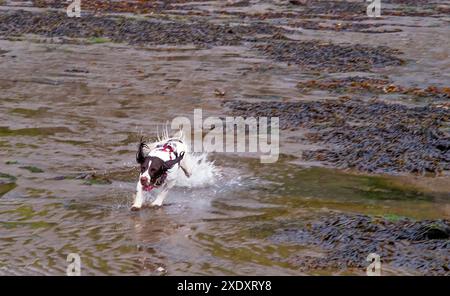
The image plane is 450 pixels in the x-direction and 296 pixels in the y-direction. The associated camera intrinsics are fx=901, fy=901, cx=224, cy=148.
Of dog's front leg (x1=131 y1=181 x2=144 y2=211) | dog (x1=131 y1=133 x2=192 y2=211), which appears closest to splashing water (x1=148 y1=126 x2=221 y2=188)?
dog (x1=131 y1=133 x2=192 y2=211)

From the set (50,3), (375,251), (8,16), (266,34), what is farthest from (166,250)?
(50,3)

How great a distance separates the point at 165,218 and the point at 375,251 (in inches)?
91.5

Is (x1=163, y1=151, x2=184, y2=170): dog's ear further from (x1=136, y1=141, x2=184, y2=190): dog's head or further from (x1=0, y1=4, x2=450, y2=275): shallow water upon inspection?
(x1=0, y1=4, x2=450, y2=275): shallow water

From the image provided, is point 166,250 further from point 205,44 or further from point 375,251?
point 205,44

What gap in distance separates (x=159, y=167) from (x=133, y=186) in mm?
1196

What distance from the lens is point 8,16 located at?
982 inches

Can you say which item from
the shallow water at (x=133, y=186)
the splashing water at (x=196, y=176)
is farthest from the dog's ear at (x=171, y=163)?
the splashing water at (x=196, y=176)

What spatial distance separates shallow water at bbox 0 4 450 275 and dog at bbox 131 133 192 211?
6.9 inches

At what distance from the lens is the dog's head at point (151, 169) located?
377 inches

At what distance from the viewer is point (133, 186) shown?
35.4ft

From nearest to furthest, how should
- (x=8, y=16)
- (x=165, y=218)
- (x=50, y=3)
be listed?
(x=165, y=218), (x=8, y=16), (x=50, y=3)

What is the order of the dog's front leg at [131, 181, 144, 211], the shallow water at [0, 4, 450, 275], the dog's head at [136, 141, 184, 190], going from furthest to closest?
the dog's front leg at [131, 181, 144, 211], the dog's head at [136, 141, 184, 190], the shallow water at [0, 4, 450, 275]

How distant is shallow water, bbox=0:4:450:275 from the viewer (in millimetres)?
8492
